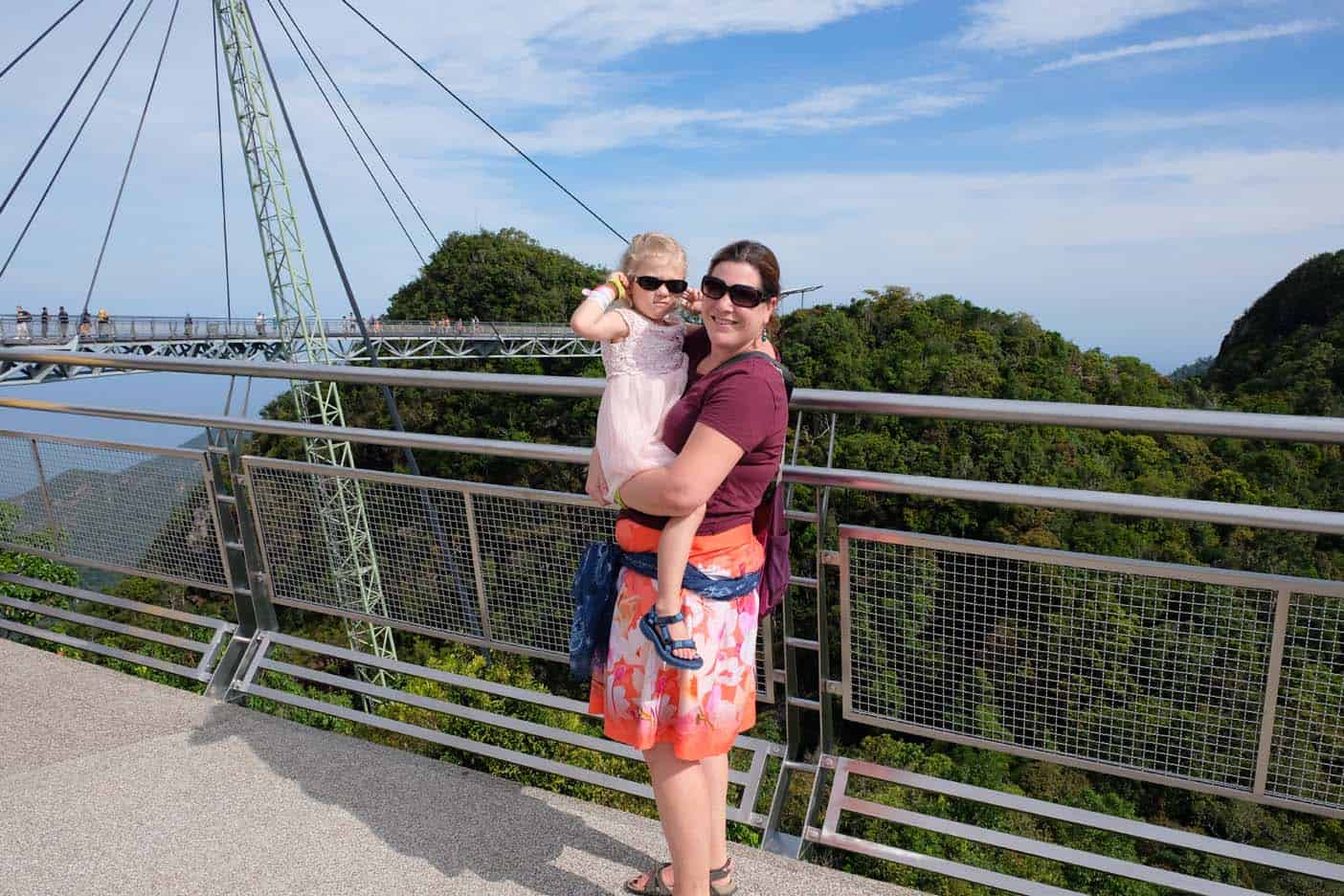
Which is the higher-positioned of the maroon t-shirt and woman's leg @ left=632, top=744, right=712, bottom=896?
the maroon t-shirt

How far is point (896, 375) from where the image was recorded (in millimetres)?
46625

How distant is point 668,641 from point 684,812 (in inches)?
13.5

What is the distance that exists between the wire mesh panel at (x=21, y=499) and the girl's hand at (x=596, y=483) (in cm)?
263

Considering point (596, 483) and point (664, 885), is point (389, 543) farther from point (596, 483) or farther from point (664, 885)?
point (664, 885)

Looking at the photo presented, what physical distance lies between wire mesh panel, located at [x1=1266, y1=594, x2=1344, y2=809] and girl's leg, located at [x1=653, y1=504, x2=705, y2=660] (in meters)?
1.12

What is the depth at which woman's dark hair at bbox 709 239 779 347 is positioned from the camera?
1.69 m

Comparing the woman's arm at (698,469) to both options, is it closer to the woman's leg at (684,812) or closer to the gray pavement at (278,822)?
the woman's leg at (684,812)

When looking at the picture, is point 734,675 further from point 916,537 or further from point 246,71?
point 246,71

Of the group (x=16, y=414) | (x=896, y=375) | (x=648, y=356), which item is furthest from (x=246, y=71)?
(x=648, y=356)

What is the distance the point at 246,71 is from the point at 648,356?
138ft

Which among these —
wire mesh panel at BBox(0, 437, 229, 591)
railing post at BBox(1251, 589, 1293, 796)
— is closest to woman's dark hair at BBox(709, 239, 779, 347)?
railing post at BBox(1251, 589, 1293, 796)

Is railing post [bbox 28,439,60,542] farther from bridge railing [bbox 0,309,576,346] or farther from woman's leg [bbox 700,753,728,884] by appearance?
bridge railing [bbox 0,309,576,346]

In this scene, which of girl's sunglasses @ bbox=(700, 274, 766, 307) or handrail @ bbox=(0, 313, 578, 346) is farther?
handrail @ bbox=(0, 313, 578, 346)

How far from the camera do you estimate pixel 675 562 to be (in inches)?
65.6
